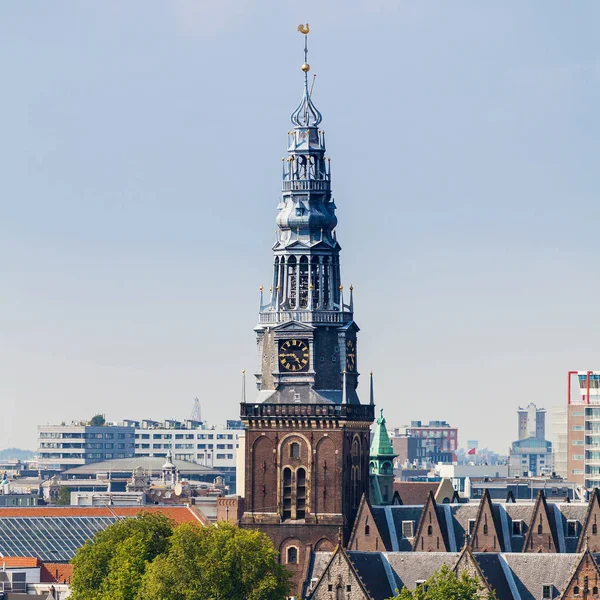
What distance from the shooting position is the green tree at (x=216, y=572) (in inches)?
7298

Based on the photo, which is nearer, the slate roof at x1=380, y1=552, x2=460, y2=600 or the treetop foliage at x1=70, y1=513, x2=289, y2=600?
the slate roof at x1=380, y1=552, x2=460, y2=600

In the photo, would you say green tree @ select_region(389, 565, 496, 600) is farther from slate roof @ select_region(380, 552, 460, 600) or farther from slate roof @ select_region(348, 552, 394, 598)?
slate roof @ select_region(380, 552, 460, 600)

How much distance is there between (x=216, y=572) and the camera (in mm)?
185625

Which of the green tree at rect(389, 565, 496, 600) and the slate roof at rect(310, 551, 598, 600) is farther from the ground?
the slate roof at rect(310, 551, 598, 600)

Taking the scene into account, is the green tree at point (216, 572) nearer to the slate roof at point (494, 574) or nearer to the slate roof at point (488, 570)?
the slate roof at point (488, 570)

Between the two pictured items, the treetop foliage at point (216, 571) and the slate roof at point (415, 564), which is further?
the treetop foliage at point (216, 571)

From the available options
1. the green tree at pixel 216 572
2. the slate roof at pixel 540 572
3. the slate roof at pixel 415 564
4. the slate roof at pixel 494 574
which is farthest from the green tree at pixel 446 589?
the green tree at pixel 216 572

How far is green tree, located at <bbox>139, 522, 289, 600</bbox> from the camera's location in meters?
185

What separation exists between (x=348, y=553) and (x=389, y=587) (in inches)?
156

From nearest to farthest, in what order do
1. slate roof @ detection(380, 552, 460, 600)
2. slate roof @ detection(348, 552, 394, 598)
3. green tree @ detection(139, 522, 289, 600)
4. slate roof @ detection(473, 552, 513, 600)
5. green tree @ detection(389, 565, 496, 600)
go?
green tree @ detection(389, 565, 496, 600) < slate roof @ detection(348, 552, 394, 598) < slate roof @ detection(473, 552, 513, 600) < slate roof @ detection(380, 552, 460, 600) < green tree @ detection(139, 522, 289, 600)

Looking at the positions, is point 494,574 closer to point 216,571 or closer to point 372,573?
point 372,573

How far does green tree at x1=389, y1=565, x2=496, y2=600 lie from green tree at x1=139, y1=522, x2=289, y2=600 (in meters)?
16.0

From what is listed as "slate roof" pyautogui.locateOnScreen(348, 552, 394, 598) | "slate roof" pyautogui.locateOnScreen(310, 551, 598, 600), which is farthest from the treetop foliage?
"slate roof" pyautogui.locateOnScreen(348, 552, 394, 598)

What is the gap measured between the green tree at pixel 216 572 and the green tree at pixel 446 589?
16005 mm
